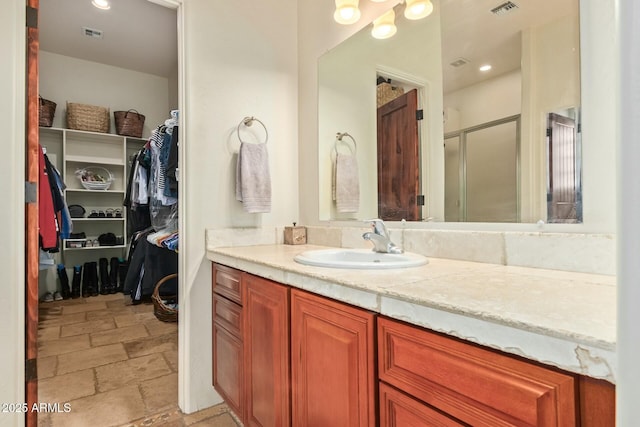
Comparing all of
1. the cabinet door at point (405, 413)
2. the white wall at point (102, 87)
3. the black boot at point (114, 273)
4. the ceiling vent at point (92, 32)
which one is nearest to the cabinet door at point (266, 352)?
the cabinet door at point (405, 413)

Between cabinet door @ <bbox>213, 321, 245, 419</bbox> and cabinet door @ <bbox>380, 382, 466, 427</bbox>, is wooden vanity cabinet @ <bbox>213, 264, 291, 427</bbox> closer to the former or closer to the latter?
cabinet door @ <bbox>213, 321, 245, 419</bbox>

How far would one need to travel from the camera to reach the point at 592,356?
1.56 feet

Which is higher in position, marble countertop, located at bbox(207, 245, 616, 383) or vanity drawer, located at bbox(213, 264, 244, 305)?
marble countertop, located at bbox(207, 245, 616, 383)

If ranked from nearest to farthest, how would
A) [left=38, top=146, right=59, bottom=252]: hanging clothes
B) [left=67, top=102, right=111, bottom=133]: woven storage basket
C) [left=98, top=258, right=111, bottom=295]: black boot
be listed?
[left=38, top=146, right=59, bottom=252]: hanging clothes < [left=67, top=102, right=111, bottom=133]: woven storage basket < [left=98, top=258, right=111, bottom=295]: black boot

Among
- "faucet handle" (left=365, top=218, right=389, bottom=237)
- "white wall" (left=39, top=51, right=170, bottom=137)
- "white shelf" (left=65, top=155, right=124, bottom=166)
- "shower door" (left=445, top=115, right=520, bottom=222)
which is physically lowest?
"faucet handle" (left=365, top=218, right=389, bottom=237)

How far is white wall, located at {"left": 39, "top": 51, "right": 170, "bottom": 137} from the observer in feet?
12.3

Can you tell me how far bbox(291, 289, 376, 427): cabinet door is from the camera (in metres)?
0.84

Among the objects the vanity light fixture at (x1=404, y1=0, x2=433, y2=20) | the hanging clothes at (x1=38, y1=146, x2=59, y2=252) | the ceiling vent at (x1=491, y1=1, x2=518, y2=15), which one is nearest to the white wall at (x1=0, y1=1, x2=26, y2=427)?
the hanging clothes at (x1=38, y1=146, x2=59, y2=252)

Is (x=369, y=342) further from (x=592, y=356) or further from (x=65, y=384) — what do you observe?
(x=65, y=384)

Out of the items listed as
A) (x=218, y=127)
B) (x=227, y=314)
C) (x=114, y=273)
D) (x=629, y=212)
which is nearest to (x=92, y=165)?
(x=114, y=273)

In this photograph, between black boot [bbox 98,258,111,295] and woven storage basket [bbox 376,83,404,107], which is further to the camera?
black boot [bbox 98,258,111,295]

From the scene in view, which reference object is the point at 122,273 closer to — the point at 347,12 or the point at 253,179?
the point at 253,179

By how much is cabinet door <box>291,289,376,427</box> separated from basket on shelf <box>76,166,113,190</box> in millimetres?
3812

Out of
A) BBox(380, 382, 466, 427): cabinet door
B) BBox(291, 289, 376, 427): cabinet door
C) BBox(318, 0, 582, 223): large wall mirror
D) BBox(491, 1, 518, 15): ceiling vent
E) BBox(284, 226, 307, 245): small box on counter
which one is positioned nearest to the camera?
BBox(380, 382, 466, 427): cabinet door
